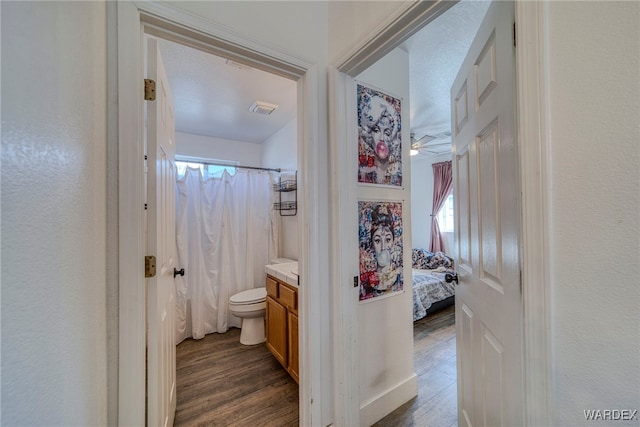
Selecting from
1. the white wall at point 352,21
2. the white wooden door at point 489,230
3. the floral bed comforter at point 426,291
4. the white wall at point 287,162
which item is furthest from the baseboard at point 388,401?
the white wall at point 352,21

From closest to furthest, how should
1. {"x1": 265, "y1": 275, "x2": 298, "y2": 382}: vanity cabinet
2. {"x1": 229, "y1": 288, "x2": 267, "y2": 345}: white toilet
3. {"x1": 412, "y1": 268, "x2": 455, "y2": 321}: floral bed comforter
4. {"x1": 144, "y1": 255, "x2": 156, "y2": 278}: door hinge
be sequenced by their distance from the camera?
1. {"x1": 144, "y1": 255, "x2": 156, "y2": 278}: door hinge
2. {"x1": 265, "y1": 275, "x2": 298, "y2": 382}: vanity cabinet
3. {"x1": 229, "y1": 288, "x2": 267, "y2": 345}: white toilet
4. {"x1": 412, "y1": 268, "x2": 455, "y2": 321}: floral bed comforter

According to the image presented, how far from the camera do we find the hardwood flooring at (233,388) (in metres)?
1.49

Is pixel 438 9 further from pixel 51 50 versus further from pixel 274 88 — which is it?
pixel 274 88

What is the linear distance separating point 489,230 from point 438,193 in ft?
13.5

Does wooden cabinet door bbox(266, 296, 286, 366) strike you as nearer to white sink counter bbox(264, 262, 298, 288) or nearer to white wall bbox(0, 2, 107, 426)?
white sink counter bbox(264, 262, 298, 288)

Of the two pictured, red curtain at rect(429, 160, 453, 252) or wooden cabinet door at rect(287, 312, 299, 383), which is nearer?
wooden cabinet door at rect(287, 312, 299, 383)

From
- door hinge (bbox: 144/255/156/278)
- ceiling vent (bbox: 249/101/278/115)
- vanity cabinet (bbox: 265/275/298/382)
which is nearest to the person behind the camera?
door hinge (bbox: 144/255/156/278)

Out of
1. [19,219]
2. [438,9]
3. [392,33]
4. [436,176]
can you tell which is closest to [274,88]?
[392,33]

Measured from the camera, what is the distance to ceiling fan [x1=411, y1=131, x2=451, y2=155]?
11.6 feet

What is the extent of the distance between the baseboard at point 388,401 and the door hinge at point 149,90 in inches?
76.5

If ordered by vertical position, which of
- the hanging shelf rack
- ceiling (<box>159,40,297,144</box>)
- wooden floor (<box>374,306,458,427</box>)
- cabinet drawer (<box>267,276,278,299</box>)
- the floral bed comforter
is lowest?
wooden floor (<box>374,306,458,427</box>)

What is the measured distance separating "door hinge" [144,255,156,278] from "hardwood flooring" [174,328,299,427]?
117 centimetres

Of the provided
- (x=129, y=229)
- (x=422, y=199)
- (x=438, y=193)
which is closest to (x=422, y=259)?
(x=438, y=193)

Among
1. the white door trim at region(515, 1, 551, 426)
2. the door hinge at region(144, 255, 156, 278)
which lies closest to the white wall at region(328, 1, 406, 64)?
the white door trim at region(515, 1, 551, 426)
